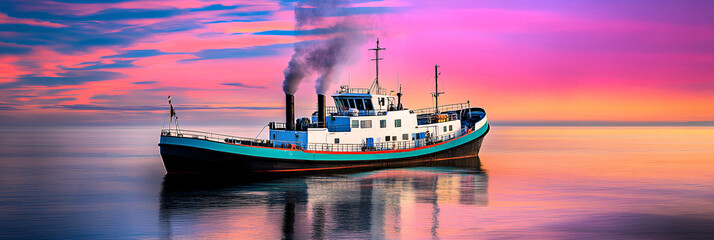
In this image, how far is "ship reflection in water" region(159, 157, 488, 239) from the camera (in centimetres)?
2534

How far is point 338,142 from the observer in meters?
46.9

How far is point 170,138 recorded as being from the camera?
133 feet

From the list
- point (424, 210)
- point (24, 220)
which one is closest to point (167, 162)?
point (24, 220)

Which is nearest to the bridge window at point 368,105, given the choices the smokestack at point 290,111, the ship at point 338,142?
the ship at point 338,142

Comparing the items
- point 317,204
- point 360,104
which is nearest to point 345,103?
point 360,104

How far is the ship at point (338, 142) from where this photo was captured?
40.5m

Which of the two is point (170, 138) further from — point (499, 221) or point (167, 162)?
point (499, 221)

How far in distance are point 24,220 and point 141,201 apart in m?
7.13

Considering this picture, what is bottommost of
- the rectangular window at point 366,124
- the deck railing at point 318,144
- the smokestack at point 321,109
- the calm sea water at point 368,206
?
the calm sea water at point 368,206

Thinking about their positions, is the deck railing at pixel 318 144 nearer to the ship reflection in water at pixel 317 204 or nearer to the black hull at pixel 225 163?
the black hull at pixel 225 163

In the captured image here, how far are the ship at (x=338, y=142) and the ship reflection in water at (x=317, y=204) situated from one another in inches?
59.8

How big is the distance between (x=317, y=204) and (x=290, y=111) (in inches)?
609

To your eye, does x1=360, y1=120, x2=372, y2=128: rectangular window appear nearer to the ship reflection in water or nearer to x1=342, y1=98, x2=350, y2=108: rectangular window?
x1=342, y1=98, x2=350, y2=108: rectangular window

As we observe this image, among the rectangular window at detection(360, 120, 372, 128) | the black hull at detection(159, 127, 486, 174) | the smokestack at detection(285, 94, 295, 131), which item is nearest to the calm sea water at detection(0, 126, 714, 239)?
the black hull at detection(159, 127, 486, 174)
